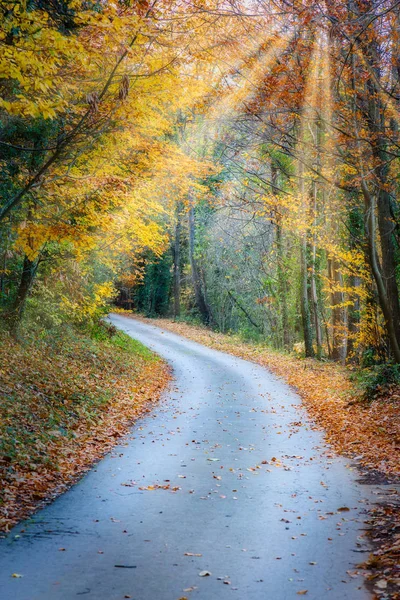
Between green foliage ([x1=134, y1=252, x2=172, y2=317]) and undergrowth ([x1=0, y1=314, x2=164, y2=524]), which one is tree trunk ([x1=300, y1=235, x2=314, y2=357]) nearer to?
undergrowth ([x1=0, y1=314, x2=164, y2=524])

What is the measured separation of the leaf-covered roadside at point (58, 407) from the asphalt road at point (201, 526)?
1.25 feet

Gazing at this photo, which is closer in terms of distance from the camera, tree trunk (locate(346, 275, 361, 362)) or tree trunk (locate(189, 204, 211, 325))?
tree trunk (locate(346, 275, 361, 362))

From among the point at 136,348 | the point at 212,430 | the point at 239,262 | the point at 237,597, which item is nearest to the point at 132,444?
the point at 212,430

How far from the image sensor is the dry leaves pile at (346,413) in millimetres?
9125

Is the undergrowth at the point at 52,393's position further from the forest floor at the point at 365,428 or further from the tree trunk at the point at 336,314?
the tree trunk at the point at 336,314

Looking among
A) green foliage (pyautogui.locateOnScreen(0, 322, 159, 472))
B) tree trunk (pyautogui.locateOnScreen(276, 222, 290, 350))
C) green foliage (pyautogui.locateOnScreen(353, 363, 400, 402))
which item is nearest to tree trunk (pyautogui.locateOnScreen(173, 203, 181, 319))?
tree trunk (pyautogui.locateOnScreen(276, 222, 290, 350))

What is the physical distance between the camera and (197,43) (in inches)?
457

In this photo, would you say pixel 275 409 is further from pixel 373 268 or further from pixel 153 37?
pixel 153 37

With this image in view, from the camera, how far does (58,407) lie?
10828 mm

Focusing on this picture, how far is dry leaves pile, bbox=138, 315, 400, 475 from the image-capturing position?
9125mm

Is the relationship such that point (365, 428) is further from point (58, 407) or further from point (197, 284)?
point (197, 284)

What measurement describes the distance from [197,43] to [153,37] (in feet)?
5.91

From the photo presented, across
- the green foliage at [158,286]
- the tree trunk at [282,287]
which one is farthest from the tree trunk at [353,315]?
the green foliage at [158,286]

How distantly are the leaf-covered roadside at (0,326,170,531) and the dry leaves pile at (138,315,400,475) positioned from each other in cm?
410
